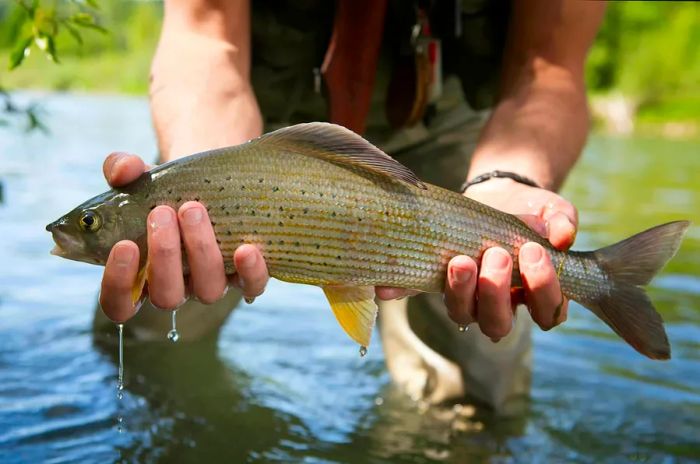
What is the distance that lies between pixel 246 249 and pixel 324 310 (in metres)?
2.88

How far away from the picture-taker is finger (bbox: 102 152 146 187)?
6.71 feet

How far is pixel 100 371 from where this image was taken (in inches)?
142

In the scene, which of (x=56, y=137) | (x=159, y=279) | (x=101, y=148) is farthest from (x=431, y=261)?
(x=56, y=137)

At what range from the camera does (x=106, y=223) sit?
6.75ft

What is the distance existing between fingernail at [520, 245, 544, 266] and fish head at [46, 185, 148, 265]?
3.15 feet

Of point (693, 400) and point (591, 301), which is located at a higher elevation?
point (591, 301)

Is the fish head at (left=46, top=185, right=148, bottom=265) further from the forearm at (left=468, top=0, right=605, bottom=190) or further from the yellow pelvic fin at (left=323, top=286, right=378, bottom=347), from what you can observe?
the forearm at (left=468, top=0, right=605, bottom=190)

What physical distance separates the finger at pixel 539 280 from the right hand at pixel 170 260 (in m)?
0.67

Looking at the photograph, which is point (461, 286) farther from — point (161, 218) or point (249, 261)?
point (161, 218)

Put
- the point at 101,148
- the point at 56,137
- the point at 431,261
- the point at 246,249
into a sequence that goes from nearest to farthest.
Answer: the point at 246,249 → the point at 431,261 → the point at 101,148 → the point at 56,137

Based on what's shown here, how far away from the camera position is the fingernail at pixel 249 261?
2.07m

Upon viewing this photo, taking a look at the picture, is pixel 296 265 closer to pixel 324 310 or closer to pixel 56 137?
pixel 324 310

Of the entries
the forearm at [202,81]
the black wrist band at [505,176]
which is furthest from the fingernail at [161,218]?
the black wrist band at [505,176]

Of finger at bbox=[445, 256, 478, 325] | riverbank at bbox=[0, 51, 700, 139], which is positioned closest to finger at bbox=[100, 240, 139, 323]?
finger at bbox=[445, 256, 478, 325]
